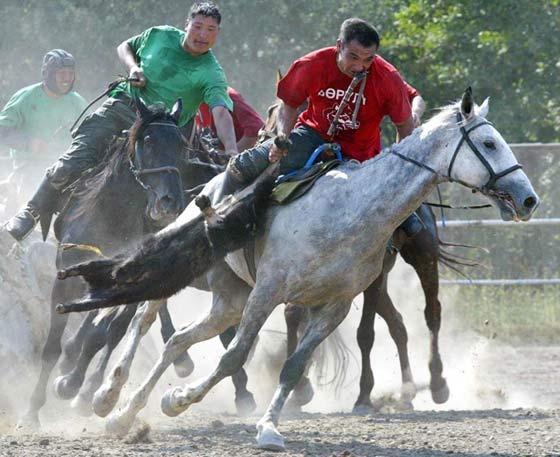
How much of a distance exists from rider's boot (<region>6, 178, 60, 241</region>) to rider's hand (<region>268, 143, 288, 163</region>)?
6.92 ft

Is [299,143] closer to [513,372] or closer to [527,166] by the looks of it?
[513,372]

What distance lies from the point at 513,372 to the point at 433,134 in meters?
5.13

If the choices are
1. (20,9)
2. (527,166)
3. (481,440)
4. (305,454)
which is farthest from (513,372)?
(20,9)

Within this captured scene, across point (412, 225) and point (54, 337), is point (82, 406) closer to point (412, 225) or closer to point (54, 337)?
point (54, 337)

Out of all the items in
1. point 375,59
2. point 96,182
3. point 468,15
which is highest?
point 468,15

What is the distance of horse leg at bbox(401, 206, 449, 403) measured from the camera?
30.6ft

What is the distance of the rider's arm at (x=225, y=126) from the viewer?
28.8 feet

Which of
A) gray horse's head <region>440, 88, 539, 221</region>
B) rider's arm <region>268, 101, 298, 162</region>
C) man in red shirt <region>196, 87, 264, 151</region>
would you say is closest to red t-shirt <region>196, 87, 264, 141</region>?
man in red shirt <region>196, 87, 264, 151</region>

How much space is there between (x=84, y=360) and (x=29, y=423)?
1.97 feet

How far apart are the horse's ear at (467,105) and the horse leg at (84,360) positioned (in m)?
3.01

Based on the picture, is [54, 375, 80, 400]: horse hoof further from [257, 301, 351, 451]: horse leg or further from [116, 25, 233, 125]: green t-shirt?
[257, 301, 351, 451]: horse leg

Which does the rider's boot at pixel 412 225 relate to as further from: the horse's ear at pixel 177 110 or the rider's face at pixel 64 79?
the rider's face at pixel 64 79

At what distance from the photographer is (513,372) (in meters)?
11.6

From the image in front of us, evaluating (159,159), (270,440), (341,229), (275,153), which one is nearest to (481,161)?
(341,229)
